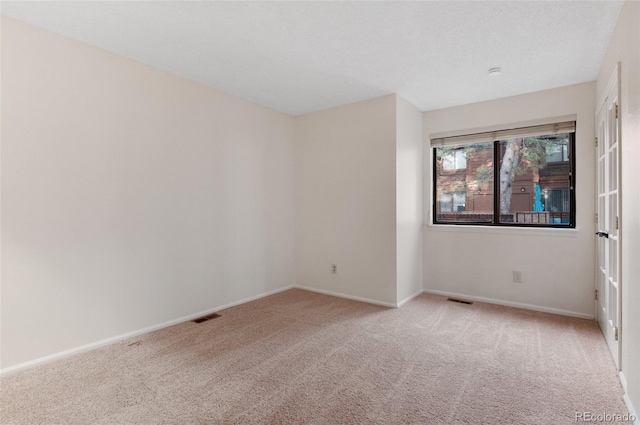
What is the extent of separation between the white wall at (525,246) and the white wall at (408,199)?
154 mm

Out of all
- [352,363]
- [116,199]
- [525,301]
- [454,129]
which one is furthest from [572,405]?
[116,199]

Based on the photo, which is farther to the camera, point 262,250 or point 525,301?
point 262,250

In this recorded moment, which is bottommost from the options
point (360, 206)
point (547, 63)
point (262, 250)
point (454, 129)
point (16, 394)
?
point (16, 394)

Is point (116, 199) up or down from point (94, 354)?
up

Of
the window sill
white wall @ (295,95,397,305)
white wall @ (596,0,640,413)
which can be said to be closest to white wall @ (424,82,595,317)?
the window sill

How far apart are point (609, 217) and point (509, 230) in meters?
1.16

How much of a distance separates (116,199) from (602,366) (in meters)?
3.89

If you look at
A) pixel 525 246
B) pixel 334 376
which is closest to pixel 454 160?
pixel 525 246

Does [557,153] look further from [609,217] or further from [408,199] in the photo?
[408,199]

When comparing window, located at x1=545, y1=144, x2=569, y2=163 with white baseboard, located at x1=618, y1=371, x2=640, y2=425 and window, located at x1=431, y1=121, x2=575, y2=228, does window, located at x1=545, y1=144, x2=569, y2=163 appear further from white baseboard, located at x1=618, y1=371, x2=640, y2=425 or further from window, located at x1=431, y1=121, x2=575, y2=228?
white baseboard, located at x1=618, y1=371, x2=640, y2=425

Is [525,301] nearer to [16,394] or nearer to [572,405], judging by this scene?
[572,405]

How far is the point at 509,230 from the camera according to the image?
3.73 meters

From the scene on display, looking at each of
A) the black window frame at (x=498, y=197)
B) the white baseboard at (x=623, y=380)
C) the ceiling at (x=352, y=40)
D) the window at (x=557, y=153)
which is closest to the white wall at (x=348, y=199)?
the ceiling at (x=352, y=40)

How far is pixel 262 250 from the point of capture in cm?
412
